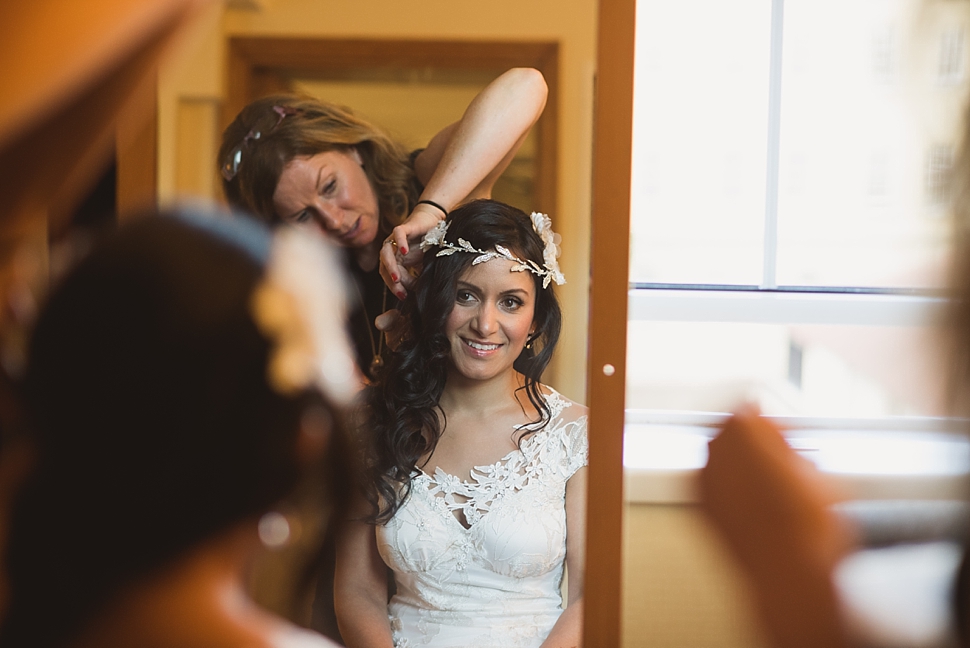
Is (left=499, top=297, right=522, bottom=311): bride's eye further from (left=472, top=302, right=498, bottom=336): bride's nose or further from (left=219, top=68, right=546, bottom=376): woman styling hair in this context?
(left=219, top=68, right=546, bottom=376): woman styling hair

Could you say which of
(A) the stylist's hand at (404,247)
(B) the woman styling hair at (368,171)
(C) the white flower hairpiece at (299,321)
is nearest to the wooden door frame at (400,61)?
(B) the woman styling hair at (368,171)

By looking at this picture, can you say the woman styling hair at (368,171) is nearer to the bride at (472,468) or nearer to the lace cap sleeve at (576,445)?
the bride at (472,468)

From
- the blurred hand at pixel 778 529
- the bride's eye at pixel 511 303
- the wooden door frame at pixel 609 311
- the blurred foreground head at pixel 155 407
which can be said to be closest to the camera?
the blurred foreground head at pixel 155 407

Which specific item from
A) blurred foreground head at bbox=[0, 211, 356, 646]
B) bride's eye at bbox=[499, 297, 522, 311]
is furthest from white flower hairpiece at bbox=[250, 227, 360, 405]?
bride's eye at bbox=[499, 297, 522, 311]

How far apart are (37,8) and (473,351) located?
0.66 meters

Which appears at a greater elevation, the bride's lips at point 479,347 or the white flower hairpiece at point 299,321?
the white flower hairpiece at point 299,321

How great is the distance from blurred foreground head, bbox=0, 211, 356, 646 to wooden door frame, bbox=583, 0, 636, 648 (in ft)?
1.47

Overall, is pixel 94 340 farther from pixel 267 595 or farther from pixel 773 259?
pixel 773 259

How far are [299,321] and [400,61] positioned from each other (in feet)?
1.60

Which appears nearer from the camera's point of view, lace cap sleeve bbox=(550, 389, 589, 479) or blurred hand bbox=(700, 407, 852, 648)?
blurred hand bbox=(700, 407, 852, 648)

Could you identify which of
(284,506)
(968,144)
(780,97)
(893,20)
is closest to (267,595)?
(284,506)

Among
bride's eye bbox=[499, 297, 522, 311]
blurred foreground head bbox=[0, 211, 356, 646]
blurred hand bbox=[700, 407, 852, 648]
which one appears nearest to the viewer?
blurred foreground head bbox=[0, 211, 356, 646]

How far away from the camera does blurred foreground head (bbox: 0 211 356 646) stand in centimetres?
35

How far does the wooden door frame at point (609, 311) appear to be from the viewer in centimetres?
77
